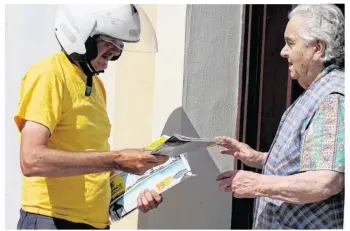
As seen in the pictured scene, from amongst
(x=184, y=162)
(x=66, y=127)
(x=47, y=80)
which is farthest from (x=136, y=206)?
(x=47, y=80)

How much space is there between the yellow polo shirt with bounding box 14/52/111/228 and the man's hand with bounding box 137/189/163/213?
15cm

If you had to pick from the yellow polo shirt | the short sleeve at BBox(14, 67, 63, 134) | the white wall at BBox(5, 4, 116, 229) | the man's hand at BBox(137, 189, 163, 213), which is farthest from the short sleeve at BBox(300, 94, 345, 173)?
the white wall at BBox(5, 4, 116, 229)

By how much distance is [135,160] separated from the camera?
9.33 ft

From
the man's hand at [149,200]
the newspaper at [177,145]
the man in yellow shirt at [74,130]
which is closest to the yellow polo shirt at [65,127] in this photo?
the man in yellow shirt at [74,130]

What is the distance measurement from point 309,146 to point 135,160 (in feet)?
2.19

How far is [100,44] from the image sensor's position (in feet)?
10.2

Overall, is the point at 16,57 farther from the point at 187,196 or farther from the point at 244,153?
the point at 244,153

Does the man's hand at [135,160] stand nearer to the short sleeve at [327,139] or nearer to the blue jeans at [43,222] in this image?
the blue jeans at [43,222]

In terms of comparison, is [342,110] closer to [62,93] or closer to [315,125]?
[315,125]

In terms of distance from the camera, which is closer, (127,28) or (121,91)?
(127,28)

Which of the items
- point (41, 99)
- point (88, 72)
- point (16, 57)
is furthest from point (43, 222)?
point (16, 57)

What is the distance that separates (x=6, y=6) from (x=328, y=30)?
216cm

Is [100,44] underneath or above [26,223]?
above

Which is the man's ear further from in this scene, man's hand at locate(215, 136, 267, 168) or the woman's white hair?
man's hand at locate(215, 136, 267, 168)
